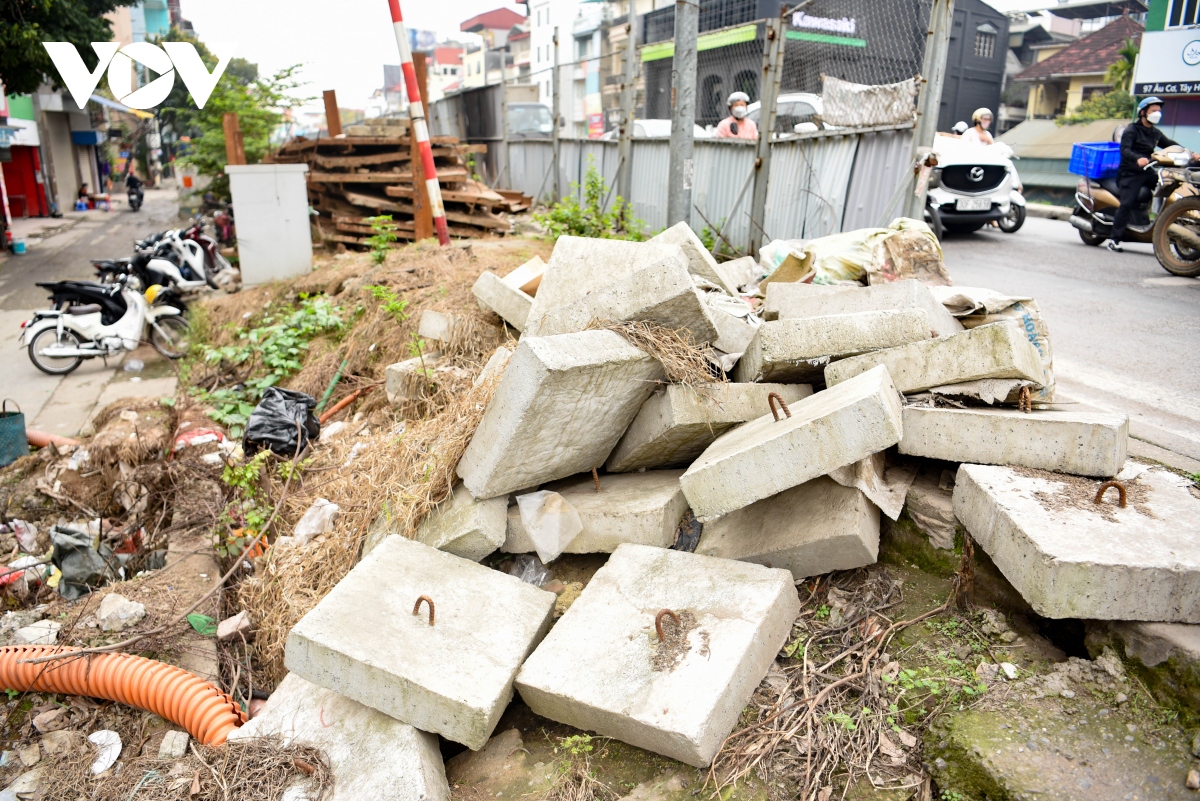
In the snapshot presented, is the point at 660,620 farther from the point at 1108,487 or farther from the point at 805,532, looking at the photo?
the point at 1108,487

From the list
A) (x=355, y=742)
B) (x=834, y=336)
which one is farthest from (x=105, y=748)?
(x=834, y=336)

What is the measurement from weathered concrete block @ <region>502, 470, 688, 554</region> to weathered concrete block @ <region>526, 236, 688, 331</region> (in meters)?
1.15

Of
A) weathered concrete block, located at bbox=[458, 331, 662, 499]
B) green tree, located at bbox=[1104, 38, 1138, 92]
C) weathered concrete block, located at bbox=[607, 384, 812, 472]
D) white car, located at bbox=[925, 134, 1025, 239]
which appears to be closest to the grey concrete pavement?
weathered concrete block, located at bbox=[458, 331, 662, 499]

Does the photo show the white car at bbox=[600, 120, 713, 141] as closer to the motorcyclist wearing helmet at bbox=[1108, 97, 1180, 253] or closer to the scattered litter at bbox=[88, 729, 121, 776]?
the motorcyclist wearing helmet at bbox=[1108, 97, 1180, 253]

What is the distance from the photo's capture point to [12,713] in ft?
10.8

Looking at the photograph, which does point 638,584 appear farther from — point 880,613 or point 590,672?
point 880,613

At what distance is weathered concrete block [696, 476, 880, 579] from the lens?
2857mm

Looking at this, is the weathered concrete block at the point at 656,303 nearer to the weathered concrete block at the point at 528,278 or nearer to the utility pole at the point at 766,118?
the weathered concrete block at the point at 528,278

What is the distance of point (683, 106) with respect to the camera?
711cm

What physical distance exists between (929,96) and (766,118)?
84.9 inches

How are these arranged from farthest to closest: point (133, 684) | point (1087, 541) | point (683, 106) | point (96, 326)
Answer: point (96, 326)
point (683, 106)
point (133, 684)
point (1087, 541)

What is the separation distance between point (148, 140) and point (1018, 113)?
41002 mm

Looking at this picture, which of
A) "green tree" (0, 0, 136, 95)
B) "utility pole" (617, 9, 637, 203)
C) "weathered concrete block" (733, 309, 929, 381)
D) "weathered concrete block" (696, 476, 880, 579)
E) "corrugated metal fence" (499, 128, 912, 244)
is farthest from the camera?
"green tree" (0, 0, 136, 95)

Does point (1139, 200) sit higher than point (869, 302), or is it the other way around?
point (1139, 200)
